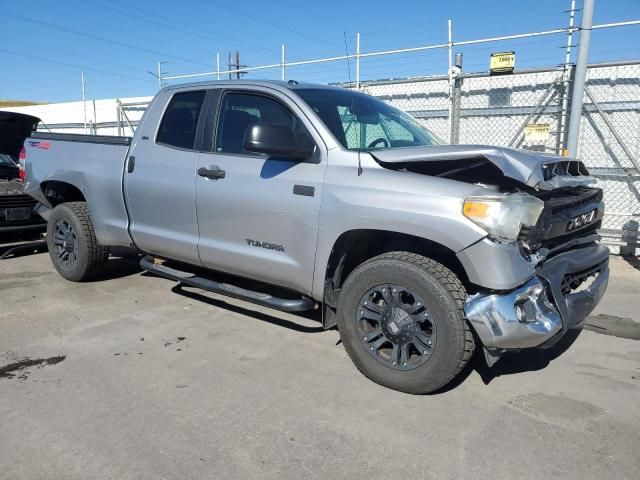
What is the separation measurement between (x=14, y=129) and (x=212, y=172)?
557 cm

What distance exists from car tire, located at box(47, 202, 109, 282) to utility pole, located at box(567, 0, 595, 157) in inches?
240

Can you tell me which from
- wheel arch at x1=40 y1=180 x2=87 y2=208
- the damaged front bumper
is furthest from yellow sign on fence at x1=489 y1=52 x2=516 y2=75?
wheel arch at x1=40 y1=180 x2=87 y2=208

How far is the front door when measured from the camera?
3.49 metres

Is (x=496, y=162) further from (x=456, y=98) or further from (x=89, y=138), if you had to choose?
(x=456, y=98)

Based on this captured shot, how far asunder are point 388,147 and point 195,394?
2.19 meters

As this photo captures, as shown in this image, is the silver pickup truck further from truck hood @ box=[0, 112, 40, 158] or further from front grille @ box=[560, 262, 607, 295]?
truck hood @ box=[0, 112, 40, 158]

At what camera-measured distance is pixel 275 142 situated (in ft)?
11.0

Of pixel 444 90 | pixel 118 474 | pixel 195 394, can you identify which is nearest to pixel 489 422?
pixel 195 394

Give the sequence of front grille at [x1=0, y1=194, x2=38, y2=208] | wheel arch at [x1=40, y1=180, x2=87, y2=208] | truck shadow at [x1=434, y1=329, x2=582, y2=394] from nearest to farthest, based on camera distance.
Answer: truck shadow at [x1=434, y1=329, x2=582, y2=394] → wheel arch at [x1=40, y1=180, x2=87, y2=208] → front grille at [x1=0, y1=194, x2=38, y2=208]

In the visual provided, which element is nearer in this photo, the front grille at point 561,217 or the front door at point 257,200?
the front grille at point 561,217

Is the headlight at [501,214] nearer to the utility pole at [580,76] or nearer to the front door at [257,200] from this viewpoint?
the front door at [257,200]

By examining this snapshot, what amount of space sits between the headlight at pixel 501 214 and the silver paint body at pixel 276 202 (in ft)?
0.17

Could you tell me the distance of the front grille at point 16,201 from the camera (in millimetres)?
6559

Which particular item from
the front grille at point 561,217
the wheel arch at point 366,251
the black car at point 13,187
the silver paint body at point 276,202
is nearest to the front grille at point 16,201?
the black car at point 13,187
